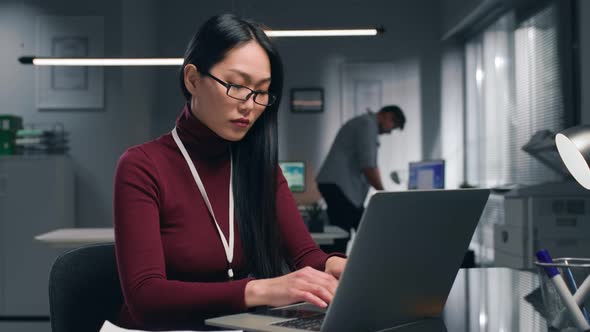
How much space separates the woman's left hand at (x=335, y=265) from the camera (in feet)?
4.22

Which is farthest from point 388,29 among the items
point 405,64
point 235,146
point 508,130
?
point 235,146

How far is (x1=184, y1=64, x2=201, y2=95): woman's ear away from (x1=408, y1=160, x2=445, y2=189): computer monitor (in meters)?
3.08

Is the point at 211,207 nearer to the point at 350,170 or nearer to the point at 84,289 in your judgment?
the point at 84,289

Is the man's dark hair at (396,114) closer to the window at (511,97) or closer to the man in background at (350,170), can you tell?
the man in background at (350,170)

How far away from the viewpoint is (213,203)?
4.47 feet

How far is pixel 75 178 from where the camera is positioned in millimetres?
5684

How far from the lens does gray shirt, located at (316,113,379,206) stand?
4.96 metres

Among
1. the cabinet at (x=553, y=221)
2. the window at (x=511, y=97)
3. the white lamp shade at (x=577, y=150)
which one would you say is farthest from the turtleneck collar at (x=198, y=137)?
the window at (x=511, y=97)

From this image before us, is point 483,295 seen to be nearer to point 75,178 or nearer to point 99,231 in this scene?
point 99,231

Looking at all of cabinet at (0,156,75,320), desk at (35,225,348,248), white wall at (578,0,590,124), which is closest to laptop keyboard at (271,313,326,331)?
desk at (35,225,348,248)

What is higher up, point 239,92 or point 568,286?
point 239,92

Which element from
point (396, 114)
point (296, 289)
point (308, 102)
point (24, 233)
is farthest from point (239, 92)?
point (308, 102)

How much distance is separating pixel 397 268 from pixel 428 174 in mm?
3661

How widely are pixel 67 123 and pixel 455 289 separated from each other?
4.94 metres
